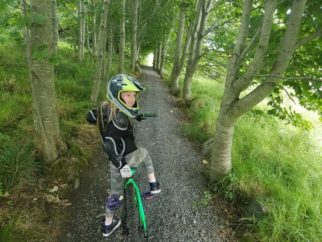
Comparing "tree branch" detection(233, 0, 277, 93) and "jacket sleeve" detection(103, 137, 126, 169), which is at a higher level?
"tree branch" detection(233, 0, 277, 93)

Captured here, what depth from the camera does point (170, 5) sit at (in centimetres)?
1465

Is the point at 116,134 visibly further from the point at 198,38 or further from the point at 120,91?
the point at 198,38

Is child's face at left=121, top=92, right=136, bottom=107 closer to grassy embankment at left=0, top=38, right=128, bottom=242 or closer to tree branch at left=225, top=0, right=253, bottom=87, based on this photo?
grassy embankment at left=0, top=38, right=128, bottom=242

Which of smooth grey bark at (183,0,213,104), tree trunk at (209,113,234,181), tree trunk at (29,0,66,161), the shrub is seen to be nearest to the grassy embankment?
the shrub

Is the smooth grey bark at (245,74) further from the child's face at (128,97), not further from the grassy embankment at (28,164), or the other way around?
the grassy embankment at (28,164)

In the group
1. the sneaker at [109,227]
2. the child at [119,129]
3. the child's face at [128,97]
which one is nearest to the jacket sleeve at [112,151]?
the child at [119,129]

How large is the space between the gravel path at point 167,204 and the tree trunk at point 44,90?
2.72 ft

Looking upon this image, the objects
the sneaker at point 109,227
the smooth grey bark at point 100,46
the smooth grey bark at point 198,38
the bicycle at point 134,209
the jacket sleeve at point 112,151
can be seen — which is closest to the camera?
the jacket sleeve at point 112,151

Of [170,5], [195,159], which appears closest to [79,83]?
[195,159]

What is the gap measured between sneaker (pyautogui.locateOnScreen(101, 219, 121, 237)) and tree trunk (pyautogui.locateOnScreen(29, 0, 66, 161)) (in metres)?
1.55

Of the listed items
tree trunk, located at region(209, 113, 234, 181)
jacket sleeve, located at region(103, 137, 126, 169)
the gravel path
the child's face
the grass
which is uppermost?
the child's face

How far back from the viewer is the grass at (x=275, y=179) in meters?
2.86

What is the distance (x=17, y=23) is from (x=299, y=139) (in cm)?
620

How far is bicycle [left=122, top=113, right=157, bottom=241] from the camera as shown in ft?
8.35
